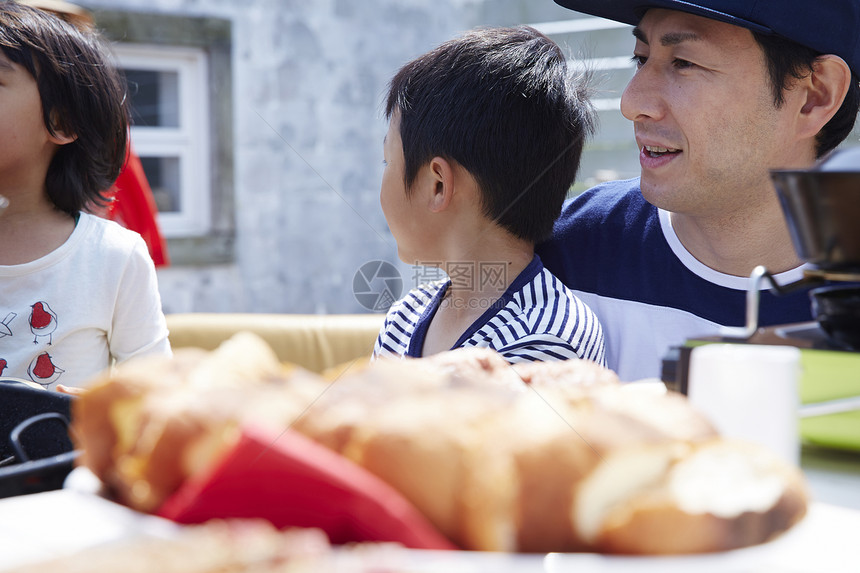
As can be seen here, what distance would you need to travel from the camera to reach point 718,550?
0.36m

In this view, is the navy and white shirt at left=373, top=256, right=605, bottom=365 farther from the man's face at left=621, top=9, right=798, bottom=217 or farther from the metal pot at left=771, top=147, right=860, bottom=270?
the metal pot at left=771, top=147, right=860, bottom=270

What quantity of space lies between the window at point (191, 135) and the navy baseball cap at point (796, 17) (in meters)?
2.99

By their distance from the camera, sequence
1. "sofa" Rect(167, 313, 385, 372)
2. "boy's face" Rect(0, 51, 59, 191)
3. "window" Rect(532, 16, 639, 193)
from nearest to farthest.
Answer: "boy's face" Rect(0, 51, 59, 191)
"sofa" Rect(167, 313, 385, 372)
"window" Rect(532, 16, 639, 193)

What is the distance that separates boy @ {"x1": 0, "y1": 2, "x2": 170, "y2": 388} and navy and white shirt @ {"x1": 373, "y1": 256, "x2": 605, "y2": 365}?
1.63 ft

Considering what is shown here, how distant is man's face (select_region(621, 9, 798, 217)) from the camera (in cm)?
131

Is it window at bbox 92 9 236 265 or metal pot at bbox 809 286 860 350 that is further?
window at bbox 92 9 236 265

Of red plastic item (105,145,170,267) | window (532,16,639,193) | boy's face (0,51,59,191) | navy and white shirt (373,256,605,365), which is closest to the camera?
navy and white shirt (373,256,605,365)

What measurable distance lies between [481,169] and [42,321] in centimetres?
80

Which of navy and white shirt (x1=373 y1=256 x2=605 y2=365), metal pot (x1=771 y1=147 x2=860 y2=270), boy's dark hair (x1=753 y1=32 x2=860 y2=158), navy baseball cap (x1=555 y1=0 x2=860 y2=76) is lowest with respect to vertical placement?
navy and white shirt (x1=373 y1=256 x2=605 y2=365)

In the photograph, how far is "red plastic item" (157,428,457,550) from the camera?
1.22 feet

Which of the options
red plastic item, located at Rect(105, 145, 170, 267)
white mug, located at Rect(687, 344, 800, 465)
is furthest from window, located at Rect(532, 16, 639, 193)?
white mug, located at Rect(687, 344, 800, 465)

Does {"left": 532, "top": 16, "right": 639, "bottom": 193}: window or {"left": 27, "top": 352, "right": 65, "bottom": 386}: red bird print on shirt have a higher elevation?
{"left": 532, "top": 16, "right": 639, "bottom": 193}: window

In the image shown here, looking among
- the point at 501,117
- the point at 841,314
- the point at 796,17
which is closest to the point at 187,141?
the point at 501,117

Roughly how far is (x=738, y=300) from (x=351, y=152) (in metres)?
3.27
